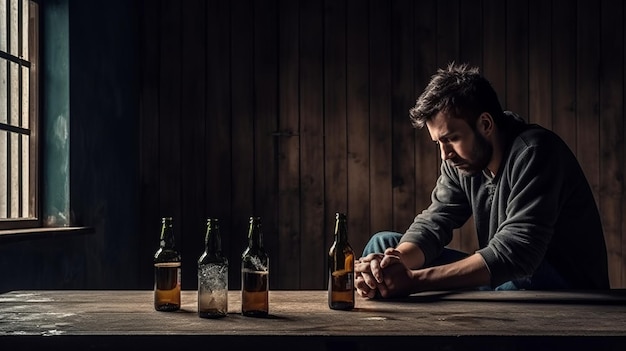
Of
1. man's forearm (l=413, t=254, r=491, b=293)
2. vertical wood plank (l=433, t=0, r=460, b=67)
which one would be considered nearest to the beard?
man's forearm (l=413, t=254, r=491, b=293)

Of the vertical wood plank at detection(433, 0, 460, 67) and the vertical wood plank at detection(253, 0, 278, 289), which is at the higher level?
the vertical wood plank at detection(433, 0, 460, 67)

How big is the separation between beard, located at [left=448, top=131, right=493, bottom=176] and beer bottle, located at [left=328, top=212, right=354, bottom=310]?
703mm

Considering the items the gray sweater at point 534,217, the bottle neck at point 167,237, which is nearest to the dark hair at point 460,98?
the gray sweater at point 534,217

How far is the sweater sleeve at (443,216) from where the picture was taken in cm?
240

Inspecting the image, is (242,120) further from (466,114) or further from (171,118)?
(466,114)

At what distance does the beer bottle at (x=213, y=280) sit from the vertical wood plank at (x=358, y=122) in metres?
2.12

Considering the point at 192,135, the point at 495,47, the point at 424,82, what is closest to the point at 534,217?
the point at 424,82

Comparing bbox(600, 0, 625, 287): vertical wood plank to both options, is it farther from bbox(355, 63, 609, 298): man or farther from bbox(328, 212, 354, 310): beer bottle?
bbox(328, 212, 354, 310): beer bottle

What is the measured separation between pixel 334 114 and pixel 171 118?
0.83 meters

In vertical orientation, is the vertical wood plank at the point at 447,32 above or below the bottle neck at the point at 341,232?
above

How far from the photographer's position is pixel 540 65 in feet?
12.2

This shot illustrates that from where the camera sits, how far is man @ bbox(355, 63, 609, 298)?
1.92 meters

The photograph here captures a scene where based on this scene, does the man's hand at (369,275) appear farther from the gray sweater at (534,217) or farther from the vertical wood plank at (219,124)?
the vertical wood plank at (219,124)

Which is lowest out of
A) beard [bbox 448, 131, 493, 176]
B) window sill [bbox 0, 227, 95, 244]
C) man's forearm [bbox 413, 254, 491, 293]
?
man's forearm [bbox 413, 254, 491, 293]
